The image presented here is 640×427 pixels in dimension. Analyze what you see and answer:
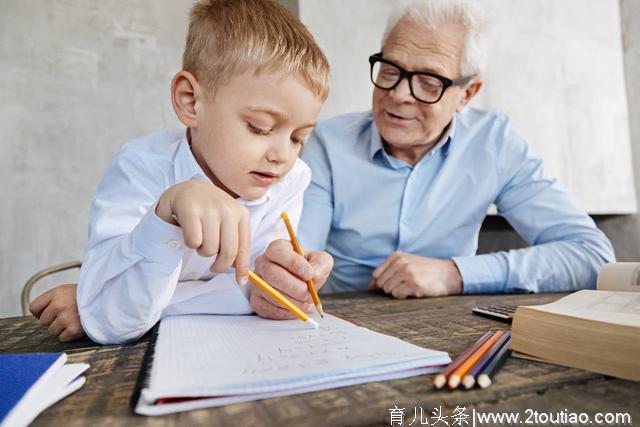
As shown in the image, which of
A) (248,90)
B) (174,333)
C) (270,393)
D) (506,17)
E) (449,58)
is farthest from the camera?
(506,17)

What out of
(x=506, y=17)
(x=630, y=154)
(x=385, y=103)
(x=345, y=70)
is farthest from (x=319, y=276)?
(x=630, y=154)

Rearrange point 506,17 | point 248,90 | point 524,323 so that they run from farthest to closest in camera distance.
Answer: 1. point 506,17
2. point 248,90
3. point 524,323

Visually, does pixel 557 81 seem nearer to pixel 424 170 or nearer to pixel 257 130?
pixel 424 170

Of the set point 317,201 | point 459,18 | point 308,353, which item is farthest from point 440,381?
point 459,18

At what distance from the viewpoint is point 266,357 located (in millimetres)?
559

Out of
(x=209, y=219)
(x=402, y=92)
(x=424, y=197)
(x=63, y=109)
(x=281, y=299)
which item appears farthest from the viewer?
(x=63, y=109)

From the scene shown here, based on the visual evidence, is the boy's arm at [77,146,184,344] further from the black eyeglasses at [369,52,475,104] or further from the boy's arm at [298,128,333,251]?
the black eyeglasses at [369,52,475,104]

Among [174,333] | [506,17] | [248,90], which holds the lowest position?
[174,333]

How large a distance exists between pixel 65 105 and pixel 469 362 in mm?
2718

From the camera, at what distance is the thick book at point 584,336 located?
496mm

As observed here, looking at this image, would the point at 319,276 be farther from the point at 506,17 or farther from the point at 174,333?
the point at 506,17

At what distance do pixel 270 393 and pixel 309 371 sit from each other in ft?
0.17

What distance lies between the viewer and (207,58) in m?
0.97

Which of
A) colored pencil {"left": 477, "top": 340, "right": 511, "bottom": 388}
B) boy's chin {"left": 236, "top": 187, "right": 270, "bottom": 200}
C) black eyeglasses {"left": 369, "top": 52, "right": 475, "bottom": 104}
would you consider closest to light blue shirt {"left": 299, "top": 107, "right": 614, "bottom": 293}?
black eyeglasses {"left": 369, "top": 52, "right": 475, "bottom": 104}
